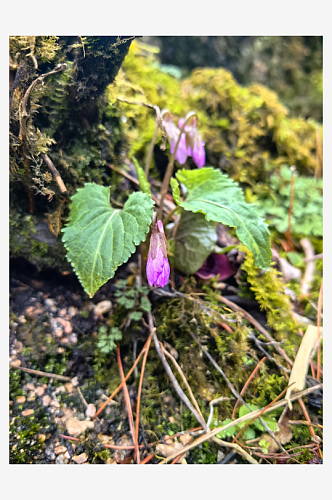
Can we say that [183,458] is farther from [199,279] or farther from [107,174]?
[107,174]

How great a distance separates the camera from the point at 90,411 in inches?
52.8

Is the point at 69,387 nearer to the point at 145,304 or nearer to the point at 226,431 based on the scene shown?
the point at 145,304

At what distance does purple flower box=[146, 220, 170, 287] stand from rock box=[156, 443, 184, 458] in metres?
0.67

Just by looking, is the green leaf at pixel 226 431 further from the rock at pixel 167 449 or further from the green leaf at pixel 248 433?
the rock at pixel 167 449

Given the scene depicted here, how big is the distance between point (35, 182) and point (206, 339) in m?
1.13

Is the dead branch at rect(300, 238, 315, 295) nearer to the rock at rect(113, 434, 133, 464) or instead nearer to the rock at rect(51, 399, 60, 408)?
the rock at rect(113, 434, 133, 464)

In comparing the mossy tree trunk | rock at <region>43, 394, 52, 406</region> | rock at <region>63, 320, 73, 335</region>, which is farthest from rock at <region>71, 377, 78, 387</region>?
the mossy tree trunk

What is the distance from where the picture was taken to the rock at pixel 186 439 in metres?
1.27

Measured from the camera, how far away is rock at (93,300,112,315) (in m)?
1.59

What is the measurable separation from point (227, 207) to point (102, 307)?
815 millimetres

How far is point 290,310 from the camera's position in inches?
64.4

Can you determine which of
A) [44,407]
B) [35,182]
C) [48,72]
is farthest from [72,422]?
[48,72]

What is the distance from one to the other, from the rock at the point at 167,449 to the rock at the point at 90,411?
12.1 inches

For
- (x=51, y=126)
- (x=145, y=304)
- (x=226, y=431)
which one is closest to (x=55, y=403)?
(x=145, y=304)
